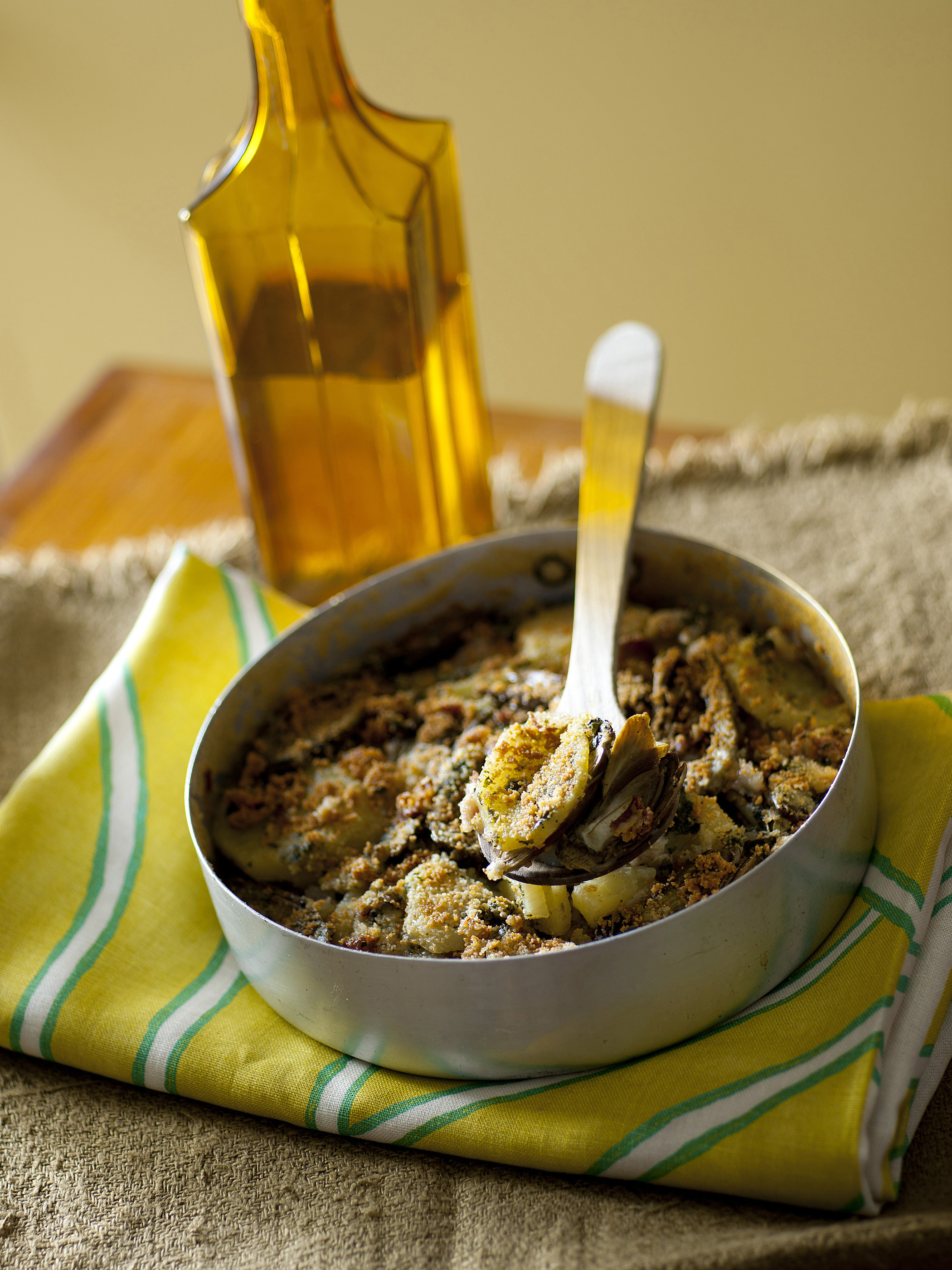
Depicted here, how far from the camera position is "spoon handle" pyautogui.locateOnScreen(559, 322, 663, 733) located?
23.4 inches

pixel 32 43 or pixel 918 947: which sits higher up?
pixel 32 43

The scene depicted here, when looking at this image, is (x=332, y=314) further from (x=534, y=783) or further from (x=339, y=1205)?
(x=339, y=1205)

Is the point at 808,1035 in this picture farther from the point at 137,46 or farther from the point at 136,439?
the point at 137,46

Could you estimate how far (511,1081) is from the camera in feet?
1.62

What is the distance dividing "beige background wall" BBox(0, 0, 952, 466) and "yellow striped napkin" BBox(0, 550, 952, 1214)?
3.51ft

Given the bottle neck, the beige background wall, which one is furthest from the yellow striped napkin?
the beige background wall

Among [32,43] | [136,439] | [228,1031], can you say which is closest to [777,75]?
[136,439]

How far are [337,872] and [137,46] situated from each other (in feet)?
5.27

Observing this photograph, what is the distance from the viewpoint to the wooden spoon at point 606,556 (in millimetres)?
491

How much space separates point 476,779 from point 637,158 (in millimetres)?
1255

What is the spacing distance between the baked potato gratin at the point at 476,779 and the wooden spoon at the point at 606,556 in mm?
14

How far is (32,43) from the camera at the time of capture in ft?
6.04

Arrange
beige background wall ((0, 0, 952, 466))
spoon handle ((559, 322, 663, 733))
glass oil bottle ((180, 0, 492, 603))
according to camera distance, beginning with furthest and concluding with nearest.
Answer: beige background wall ((0, 0, 952, 466)) → glass oil bottle ((180, 0, 492, 603)) → spoon handle ((559, 322, 663, 733))

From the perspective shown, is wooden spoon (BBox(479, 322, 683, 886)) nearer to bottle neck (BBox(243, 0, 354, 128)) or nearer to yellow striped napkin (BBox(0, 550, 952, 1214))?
yellow striped napkin (BBox(0, 550, 952, 1214))
